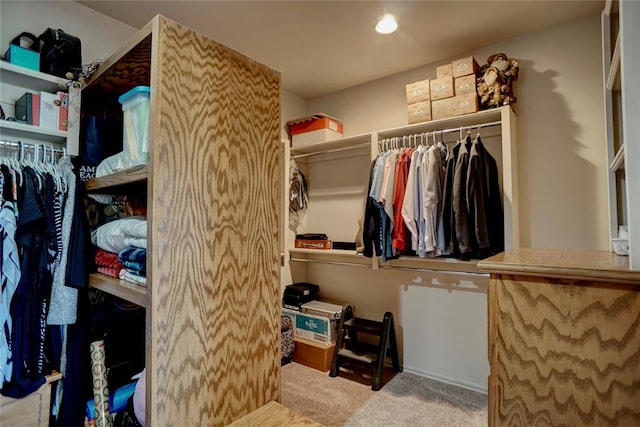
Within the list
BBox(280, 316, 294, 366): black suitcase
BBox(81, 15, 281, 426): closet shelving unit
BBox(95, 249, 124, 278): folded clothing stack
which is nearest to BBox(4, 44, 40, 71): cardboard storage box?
BBox(81, 15, 281, 426): closet shelving unit

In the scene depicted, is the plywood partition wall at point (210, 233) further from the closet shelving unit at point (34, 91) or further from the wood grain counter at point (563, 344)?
the closet shelving unit at point (34, 91)

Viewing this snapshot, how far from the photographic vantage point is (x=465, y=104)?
90.0 inches

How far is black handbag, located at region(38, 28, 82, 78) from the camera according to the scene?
1695mm

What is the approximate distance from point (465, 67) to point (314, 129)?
1.36 metres

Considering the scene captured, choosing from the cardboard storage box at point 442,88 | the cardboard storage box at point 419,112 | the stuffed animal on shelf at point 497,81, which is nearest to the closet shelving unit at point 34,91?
the cardboard storage box at point 419,112

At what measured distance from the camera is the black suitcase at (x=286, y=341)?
285 cm

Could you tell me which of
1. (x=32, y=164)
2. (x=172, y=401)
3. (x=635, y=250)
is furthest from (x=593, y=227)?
(x=32, y=164)

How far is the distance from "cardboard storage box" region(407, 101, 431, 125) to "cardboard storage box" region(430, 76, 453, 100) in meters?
0.07

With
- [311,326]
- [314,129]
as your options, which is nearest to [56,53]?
[314,129]

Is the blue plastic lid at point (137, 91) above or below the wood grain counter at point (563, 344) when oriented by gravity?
above

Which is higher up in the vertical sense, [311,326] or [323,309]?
[323,309]

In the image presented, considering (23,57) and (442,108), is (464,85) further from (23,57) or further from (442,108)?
(23,57)

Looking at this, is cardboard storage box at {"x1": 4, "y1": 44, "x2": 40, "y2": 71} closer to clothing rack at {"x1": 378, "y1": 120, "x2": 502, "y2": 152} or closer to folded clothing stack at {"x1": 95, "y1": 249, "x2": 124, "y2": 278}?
folded clothing stack at {"x1": 95, "y1": 249, "x2": 124, "y2": 278}

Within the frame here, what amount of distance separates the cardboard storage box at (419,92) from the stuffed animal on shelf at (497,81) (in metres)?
0.35
